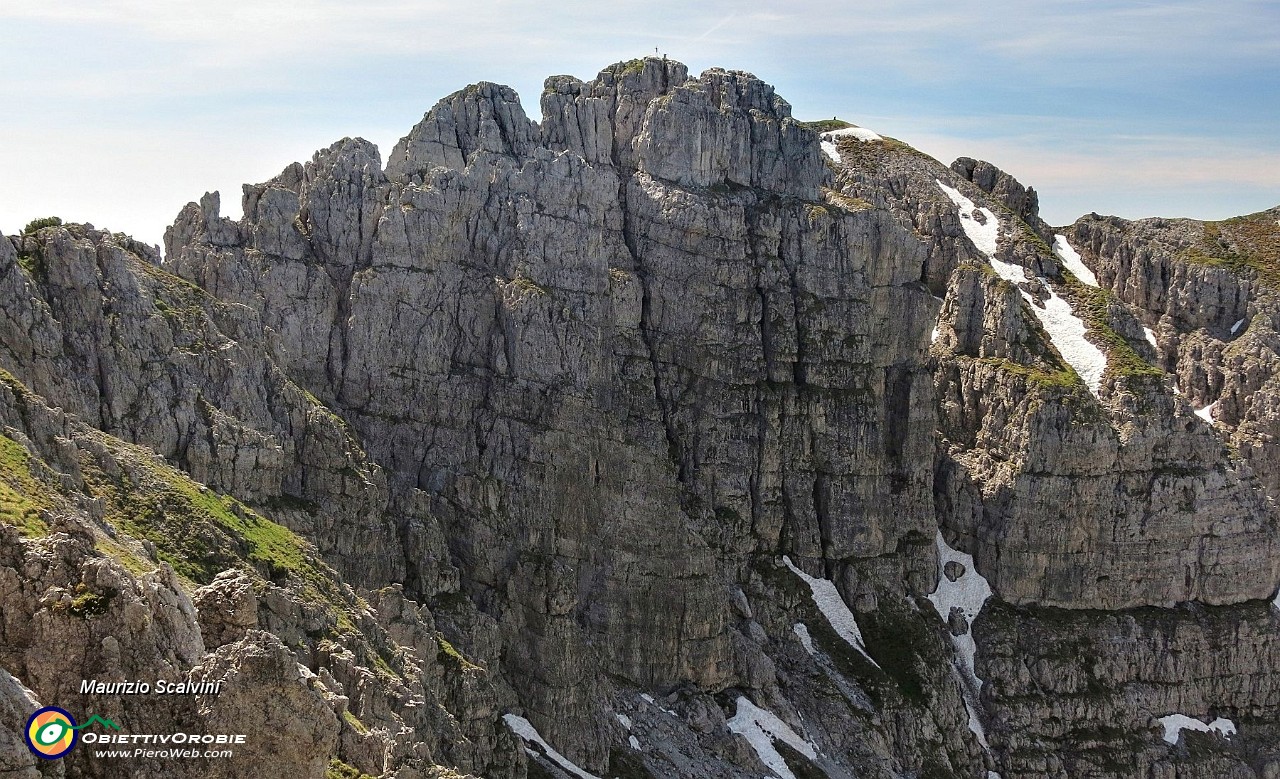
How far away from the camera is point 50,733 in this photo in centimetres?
4397

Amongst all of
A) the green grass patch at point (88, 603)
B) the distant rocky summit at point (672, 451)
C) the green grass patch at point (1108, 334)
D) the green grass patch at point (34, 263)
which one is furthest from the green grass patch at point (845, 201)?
the green grass patch at point (88, 603)

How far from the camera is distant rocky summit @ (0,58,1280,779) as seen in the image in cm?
10519

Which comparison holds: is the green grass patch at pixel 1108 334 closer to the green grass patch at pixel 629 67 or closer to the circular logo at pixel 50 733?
the green grass patch at pixel 629 67

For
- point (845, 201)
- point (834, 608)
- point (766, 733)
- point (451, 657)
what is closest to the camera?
point (451, 657)

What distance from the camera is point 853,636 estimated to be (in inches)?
6270

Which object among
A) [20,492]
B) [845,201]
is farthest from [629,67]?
[20,492]

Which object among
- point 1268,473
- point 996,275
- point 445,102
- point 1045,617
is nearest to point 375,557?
point 445,102

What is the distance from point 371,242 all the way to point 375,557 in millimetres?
37515

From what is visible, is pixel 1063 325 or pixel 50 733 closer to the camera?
pixel 50 733

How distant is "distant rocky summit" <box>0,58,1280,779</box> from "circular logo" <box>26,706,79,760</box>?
97.0 feet

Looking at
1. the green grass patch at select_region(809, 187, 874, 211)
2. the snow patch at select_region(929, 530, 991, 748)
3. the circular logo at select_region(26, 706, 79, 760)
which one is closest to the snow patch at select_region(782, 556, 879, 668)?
the snow patch at select_region(929, 530, 991, 748)

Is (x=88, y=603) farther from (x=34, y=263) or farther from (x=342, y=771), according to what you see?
(x=34, y=263)

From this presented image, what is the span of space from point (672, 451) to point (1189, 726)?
6733 cm

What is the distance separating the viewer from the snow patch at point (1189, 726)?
161m
